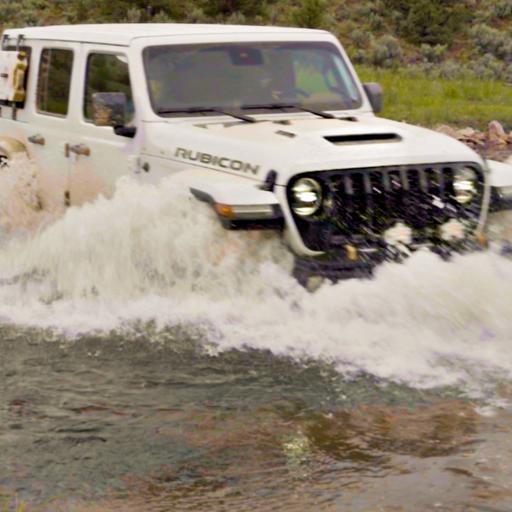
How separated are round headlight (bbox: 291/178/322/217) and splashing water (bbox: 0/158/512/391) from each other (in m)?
0.22

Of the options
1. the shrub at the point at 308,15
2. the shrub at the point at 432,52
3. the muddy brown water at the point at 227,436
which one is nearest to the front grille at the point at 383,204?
the muddy brown water at the point at 227,436

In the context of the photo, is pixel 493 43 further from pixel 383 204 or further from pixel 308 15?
pixel 383 204

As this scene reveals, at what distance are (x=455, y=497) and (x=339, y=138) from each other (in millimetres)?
3135

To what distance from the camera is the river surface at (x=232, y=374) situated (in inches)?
213

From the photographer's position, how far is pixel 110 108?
8.49m

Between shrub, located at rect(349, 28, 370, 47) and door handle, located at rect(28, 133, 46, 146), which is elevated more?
door handle, located at rect(28, 133, 46, 146)

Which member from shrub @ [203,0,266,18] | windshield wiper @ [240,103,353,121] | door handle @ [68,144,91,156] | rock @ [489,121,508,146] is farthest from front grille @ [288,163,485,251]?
shrub @ [203,0,266,18]

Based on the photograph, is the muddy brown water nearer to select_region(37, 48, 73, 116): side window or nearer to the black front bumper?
the black front bumper

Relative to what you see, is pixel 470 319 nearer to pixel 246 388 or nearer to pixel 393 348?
pixel 393 348

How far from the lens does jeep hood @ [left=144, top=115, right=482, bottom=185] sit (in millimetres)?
7465

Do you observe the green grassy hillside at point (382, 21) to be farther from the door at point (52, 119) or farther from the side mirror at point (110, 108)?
the side mirror at point (110, 108)

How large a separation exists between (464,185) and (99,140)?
100 inches

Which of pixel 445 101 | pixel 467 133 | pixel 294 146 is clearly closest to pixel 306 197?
pixel 294 146

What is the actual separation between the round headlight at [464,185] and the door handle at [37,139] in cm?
327
